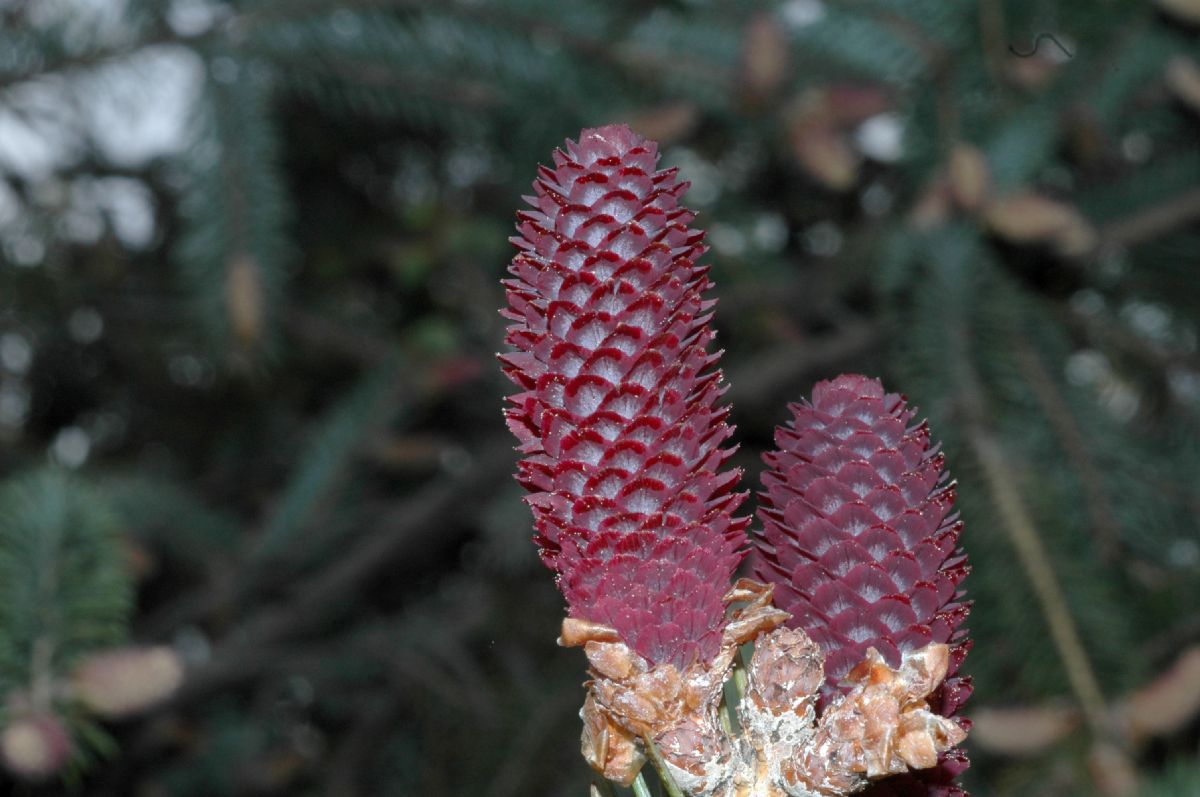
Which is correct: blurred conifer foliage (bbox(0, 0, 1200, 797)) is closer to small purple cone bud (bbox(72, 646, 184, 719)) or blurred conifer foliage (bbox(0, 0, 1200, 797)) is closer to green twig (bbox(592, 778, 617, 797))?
small purple cone bud (bbox(72, 646, 184, 719))

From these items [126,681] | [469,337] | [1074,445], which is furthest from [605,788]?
[469,337]

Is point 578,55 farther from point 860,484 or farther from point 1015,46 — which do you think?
point 860,484

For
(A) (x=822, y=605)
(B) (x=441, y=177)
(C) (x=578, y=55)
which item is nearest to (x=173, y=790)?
(B) (x=441, y=177)

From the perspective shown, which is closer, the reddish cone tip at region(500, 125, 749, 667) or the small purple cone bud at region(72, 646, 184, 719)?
the reddish cone tip at region(500, 125, 749, 667)

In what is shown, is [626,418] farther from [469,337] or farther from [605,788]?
[469,337]

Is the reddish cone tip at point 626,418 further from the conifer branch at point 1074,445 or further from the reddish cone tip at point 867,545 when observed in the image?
the conifer branch at point 1074,445

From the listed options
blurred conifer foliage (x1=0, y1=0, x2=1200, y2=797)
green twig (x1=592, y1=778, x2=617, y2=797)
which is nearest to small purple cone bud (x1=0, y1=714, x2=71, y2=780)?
blurred conifer foliage (x1=0, y1=0, x2=1200, y2=797)
